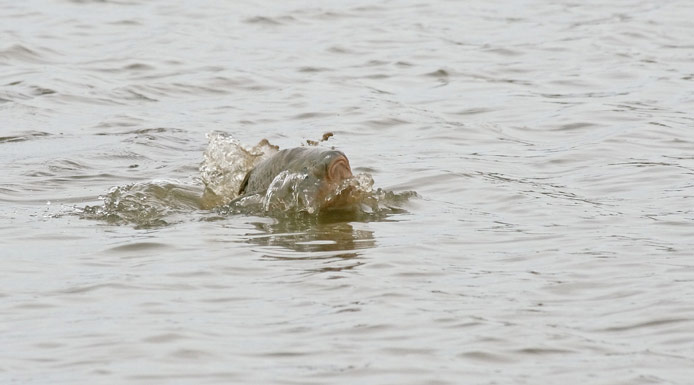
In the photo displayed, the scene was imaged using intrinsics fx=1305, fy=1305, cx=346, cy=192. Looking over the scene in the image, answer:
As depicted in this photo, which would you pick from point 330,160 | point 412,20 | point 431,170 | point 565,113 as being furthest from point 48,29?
point 330,160

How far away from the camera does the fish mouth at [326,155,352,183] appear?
8555 mm

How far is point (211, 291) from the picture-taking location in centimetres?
682

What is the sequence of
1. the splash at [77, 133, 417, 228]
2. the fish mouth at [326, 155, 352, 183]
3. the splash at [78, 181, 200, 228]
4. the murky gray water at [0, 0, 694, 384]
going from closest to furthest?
1. the murky gray water at [0, 0, 694, 384]
2. the fish mouth at [326, 155, 352, 183]
3. the splash at [77, 133, 417, 228]
4. the splash at [78, 181, 200, 228]

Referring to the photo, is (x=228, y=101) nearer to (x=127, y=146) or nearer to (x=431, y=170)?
(x=127, y=146)

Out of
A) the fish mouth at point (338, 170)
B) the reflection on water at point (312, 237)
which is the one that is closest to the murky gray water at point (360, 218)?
the reflection on water at point (312, 237)

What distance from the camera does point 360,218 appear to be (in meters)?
8.86

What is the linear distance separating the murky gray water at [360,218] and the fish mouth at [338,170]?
0.97 feet

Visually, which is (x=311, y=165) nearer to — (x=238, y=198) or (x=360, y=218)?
(x=360, y=218)

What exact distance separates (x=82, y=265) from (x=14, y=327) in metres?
1.32

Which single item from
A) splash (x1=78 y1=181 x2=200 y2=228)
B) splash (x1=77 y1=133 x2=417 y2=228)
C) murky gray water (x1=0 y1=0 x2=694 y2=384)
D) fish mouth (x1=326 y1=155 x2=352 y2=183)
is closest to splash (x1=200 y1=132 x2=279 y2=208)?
splash (x1=77 y1=133 x2=417 y2=228)

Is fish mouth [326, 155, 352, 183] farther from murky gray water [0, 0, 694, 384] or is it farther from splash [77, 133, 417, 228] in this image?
murky gray water [0, 0, 694, 384]

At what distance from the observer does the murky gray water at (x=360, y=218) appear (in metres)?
5.78

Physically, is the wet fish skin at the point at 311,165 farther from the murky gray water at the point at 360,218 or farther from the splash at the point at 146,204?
the splash at the point at 146,204

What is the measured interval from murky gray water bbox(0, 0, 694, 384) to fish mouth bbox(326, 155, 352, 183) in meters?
0.29
